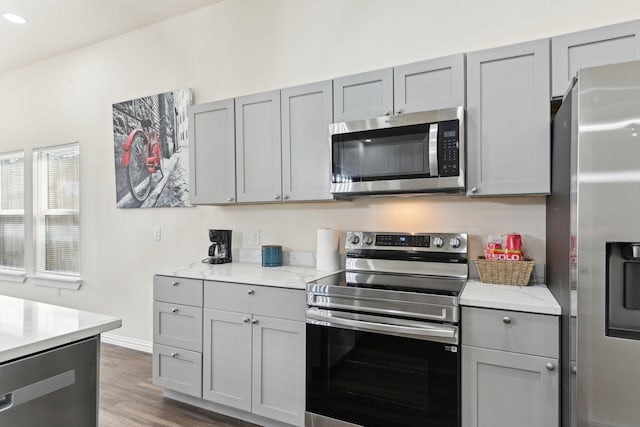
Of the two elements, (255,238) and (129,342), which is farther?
(129,342)

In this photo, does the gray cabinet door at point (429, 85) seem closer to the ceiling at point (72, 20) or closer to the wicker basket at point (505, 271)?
the wicker basket at point (505, 271)

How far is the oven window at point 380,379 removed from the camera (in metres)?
1.74

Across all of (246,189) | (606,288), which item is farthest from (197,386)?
(606,288)

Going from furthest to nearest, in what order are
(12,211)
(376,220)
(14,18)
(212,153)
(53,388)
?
(12,211) → (14,18) → (212,153) → (376,220) → (53,388)

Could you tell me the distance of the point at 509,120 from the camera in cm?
191

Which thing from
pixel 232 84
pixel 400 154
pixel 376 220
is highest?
pixel 232 84

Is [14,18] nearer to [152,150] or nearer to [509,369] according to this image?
[152,150]

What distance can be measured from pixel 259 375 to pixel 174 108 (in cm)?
240

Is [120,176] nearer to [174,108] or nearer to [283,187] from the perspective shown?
[174,108]

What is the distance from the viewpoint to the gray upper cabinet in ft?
5.51

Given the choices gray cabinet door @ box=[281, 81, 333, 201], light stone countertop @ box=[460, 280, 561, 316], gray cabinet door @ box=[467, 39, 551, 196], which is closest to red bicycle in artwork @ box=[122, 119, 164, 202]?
gray cabinet door @ box=[281, 81, 333, 201]

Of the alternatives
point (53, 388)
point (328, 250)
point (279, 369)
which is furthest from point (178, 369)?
point (53, 388)

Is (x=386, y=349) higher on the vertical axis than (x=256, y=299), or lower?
lower

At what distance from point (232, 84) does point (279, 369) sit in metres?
2.26
